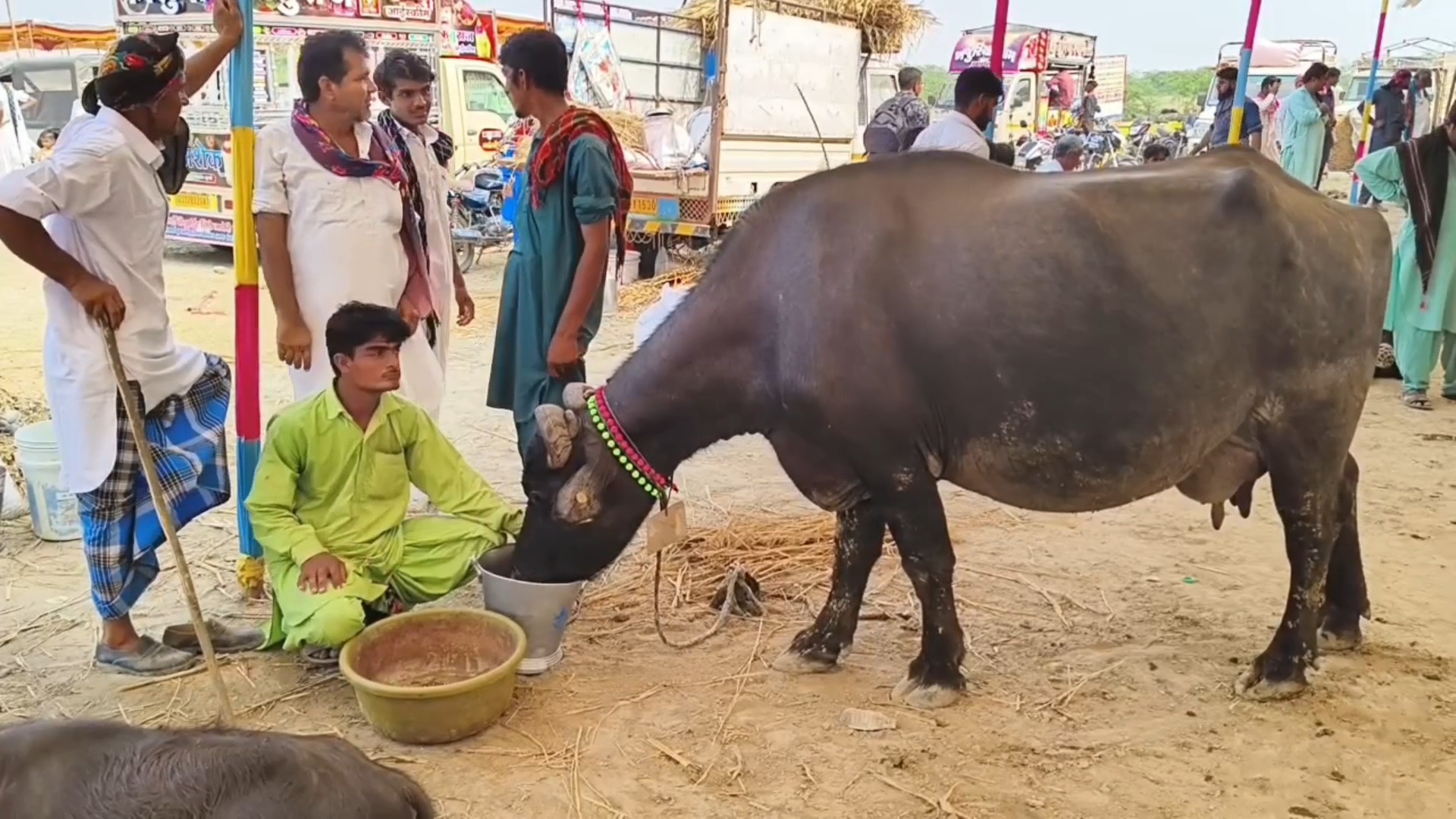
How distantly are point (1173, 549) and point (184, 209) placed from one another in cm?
992

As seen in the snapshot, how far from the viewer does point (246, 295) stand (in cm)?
361

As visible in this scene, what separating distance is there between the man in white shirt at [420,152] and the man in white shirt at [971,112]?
8.69 ft

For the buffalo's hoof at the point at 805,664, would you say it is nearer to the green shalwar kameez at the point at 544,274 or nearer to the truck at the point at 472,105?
the green shalwar kameez at the point at 544,274

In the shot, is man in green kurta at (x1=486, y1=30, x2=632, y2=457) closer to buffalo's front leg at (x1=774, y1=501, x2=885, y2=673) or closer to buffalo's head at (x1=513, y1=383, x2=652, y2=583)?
buffalo's head at (x1=513, y1=383, x2=652, y2=583)

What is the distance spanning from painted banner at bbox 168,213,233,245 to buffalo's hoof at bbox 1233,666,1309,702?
9.97 metres

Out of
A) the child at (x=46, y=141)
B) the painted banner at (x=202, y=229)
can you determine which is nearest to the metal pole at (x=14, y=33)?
the child at (x=46, y=141)

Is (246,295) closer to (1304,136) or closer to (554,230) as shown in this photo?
(554,230)

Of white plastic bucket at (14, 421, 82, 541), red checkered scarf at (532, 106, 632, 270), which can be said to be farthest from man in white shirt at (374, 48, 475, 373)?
white plastic bucket at (14, 421, 82, 541)

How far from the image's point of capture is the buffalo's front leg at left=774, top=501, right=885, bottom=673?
3.49m

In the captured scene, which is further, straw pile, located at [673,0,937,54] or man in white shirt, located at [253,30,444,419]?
straw pile, located at [673,0,937,54]

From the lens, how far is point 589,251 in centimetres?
365

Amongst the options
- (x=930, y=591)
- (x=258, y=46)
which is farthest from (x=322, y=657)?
(x=258, y=46)

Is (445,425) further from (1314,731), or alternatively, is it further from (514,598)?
(1314,731)

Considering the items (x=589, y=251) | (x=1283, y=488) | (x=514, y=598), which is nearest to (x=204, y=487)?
(x=514, y=598)
